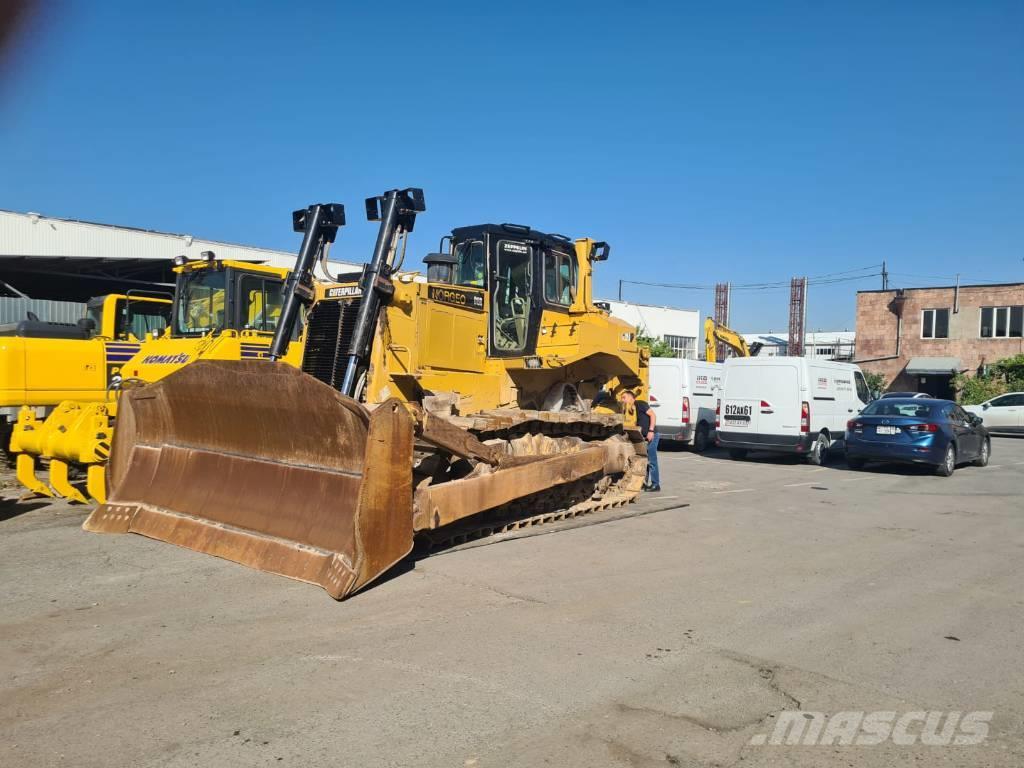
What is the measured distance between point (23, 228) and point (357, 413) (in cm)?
2409

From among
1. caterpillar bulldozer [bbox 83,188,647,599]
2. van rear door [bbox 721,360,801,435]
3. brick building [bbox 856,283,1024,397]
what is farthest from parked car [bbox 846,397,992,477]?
brick building [bbox 856,283,1024,397]

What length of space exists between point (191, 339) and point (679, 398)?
37.0 ft

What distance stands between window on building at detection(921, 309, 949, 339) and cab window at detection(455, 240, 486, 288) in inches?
1325

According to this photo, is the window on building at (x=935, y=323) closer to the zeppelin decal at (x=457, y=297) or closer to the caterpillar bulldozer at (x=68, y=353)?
the zeppelin decal at (x=457, y=297)

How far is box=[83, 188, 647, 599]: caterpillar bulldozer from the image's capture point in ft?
20.2

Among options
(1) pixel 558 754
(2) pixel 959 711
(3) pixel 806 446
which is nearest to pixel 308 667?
(1) pixel 558 754

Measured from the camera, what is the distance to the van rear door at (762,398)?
16.2 metres

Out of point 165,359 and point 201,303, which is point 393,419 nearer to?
point 165,359

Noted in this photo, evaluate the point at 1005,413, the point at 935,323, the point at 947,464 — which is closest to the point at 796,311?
the point at 935,323

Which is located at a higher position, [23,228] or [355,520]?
[23,228]

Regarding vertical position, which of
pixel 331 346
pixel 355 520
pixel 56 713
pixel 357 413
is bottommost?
pixel 56 713

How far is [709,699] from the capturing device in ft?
13.5

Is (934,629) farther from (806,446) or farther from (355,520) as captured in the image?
(806,446)

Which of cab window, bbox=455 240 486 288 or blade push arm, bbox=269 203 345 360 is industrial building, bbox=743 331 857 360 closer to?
cab window, bbox=455 240 486 288
